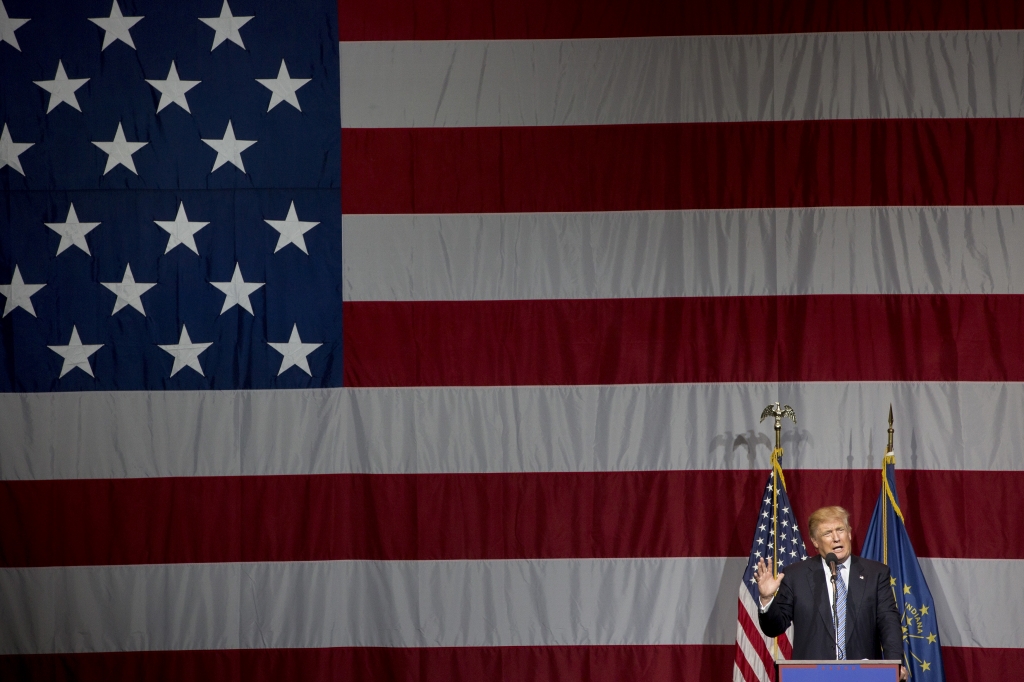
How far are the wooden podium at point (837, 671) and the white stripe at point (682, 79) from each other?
2267 millimetres

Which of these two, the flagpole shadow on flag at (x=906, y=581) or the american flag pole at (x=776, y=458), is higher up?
the american flag pole at (x=776, y=458)

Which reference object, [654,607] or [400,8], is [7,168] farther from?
[654,607]

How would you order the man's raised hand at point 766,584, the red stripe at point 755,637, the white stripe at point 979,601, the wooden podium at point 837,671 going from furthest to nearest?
the white stripe at point 979,601, the red stripe at point 755,637, the man's raised hand at point 766,584, the wooden podium at point 837,671

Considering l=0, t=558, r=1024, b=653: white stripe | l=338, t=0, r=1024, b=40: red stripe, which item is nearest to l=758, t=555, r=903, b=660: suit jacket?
l=0, t=558, r=1024, b=653: white stripe

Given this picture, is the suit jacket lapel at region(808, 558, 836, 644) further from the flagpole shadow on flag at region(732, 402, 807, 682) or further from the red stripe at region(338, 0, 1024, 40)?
the red stripe at region(338, 0, 1024, 40)

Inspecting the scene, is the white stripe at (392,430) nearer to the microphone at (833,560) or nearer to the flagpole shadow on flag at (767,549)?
the flagpole shadow on flag at (767,549)

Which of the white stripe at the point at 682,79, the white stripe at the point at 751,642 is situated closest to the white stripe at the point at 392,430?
the white stripe at the point at 751,642

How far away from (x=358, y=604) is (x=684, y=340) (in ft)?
5.77

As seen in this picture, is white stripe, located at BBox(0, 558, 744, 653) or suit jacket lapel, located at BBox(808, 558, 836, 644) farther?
white stripe, located at BBox(0, 558, 744, 653)

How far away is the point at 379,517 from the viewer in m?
3.88

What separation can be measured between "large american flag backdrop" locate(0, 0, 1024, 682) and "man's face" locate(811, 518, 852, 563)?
77cm

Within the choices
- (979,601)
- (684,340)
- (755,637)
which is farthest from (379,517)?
(979,601)

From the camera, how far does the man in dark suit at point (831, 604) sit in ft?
9.78

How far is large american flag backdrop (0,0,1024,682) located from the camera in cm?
384
